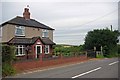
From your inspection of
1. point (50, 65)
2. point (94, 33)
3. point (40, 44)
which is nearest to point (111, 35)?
point (94, 33)

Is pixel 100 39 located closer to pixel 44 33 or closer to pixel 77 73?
pixel 44 33

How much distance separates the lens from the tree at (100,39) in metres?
50.0

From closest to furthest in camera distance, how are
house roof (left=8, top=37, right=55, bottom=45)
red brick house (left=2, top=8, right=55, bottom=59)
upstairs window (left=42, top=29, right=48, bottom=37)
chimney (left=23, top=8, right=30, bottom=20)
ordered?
house roof (left=8, top=37, right=55, bottom=45) → red brick house (left=2, top=8, right=55, bottom=59) → chimney (left=23, top=8, right=30, bottom=20) → upstairs window (left=42, top=29, right=48, bottom=37)

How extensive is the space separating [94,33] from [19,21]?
66.3ft

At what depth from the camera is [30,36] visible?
124ft

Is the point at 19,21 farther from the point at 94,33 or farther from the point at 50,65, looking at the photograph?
the point at 94,33

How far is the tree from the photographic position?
164 ft

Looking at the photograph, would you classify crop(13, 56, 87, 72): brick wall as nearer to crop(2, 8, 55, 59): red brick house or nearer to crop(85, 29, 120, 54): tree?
crop(2, 8, 55, 59): red brick house

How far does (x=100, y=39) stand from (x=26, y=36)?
739 inches

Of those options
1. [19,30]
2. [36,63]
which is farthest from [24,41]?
[36,63]

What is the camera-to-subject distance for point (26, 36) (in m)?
36.8

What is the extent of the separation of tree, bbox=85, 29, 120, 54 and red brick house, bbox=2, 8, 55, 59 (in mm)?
11373

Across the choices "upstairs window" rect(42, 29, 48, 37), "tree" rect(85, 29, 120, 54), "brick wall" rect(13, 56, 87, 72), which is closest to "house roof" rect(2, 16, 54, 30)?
"upstairs window" rect(42, 29, 48, 37)

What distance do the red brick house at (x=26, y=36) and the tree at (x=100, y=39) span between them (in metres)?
11.4
